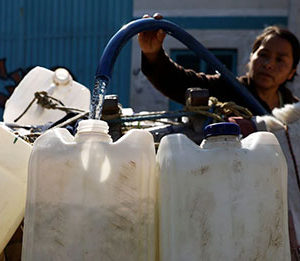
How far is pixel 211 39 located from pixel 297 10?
916 millimetres

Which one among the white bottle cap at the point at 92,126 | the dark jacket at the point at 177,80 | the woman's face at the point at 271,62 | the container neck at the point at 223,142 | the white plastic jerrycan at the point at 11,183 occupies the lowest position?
the white plastic jerrycan at the point at 11,183

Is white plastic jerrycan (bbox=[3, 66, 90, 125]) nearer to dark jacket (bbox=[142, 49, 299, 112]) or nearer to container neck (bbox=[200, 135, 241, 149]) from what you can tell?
dark jacket (bbox=[142, 49, 299, 112])

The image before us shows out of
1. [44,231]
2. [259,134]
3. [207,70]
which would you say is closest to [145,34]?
[259,134]

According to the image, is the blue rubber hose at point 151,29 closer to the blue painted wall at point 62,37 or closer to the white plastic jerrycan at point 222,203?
the white plastic jerrycan at point 222,203

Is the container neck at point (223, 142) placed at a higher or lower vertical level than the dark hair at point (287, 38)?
lower

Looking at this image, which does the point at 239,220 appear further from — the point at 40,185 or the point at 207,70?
the point at 207,70

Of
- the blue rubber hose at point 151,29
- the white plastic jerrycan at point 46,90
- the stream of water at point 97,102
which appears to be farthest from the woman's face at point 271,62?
the stream of water at point 97,102

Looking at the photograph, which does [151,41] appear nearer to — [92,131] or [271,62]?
[271,62]

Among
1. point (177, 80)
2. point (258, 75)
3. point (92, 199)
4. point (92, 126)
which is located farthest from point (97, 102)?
point (258, 75)

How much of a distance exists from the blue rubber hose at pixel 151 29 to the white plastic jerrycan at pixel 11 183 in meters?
0.26

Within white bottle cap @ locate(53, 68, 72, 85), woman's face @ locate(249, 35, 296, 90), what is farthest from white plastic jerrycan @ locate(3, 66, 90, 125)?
woman's face @ locate(249, 35, 296, 90)

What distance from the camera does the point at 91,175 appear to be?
1.02 meters

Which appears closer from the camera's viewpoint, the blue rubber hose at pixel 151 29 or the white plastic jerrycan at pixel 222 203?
the white plastic jerrycan at pixel 222 203

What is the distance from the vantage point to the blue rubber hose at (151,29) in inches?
52.7
